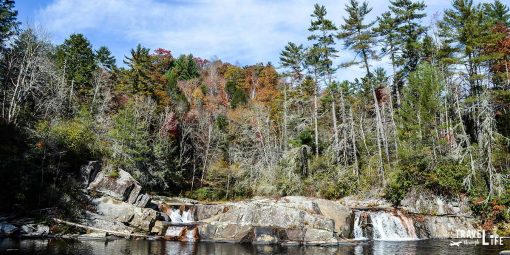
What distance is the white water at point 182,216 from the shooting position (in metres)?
31.5

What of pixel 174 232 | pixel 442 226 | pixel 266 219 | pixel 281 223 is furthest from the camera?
pixel 442 226

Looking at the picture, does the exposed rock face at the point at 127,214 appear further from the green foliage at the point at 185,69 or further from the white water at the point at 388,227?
the green foliage at the point at 185,69

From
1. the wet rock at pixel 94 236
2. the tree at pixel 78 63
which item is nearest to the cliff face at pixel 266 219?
the wet rock at pixel 94 236

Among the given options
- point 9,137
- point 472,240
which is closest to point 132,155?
point 9,137

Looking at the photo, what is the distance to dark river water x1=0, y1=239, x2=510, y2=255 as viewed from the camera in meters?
19.3

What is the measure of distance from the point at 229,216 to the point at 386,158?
18062 millimetres

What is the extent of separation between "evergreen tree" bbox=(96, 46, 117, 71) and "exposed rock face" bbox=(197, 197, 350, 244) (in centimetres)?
3770

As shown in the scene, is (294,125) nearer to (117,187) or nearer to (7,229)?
(117,187)

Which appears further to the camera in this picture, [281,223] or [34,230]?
[281,223]

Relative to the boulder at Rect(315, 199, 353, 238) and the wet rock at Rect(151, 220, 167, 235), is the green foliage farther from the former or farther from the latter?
the boulder at Rect(315, 199, 353, 238)

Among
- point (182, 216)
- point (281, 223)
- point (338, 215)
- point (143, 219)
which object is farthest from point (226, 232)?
point (338, 215)

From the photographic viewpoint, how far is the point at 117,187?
2930 cm

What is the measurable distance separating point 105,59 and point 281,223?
42235 millimetres

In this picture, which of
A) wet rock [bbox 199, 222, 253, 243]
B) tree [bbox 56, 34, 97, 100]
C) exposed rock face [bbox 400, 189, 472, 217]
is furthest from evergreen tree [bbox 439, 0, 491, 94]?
tree [bbox 56, 34, 97, 100]
